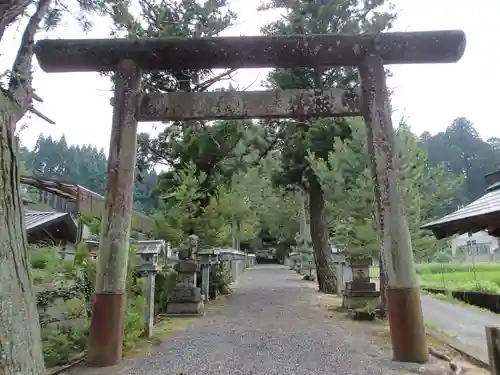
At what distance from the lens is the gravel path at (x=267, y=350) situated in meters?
4.85

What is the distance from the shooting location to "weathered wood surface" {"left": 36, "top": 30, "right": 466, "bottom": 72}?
Answer: 18.4 feet

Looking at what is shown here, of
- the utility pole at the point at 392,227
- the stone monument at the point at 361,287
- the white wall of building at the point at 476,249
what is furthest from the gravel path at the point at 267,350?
the white wall of building at the point at 476,249

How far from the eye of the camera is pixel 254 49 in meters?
5.68

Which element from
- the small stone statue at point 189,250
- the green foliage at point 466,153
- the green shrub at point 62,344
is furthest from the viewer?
the green foliage at point 466,153

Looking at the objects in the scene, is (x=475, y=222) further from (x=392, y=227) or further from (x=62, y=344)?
(x=62, y=344)

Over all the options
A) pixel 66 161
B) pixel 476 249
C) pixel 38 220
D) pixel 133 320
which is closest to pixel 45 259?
pixel 133 320

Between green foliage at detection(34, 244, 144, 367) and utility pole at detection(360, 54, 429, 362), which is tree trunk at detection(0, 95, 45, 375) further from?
utility pole at detection(360, 54, 429, 362)

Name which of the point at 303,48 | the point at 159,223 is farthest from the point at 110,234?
the point at 159,223

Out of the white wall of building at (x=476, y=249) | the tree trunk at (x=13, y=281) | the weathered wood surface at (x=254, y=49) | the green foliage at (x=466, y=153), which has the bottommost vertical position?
the tree trunk at (x=13, y=281)

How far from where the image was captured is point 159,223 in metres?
10.5

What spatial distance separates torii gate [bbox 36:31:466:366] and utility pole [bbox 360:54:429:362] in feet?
0.04

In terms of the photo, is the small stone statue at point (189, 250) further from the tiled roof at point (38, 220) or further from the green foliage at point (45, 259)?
the tiled roof at point (38, 220)

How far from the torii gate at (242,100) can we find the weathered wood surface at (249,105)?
0.05 ft

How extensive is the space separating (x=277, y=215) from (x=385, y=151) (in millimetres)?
32316
